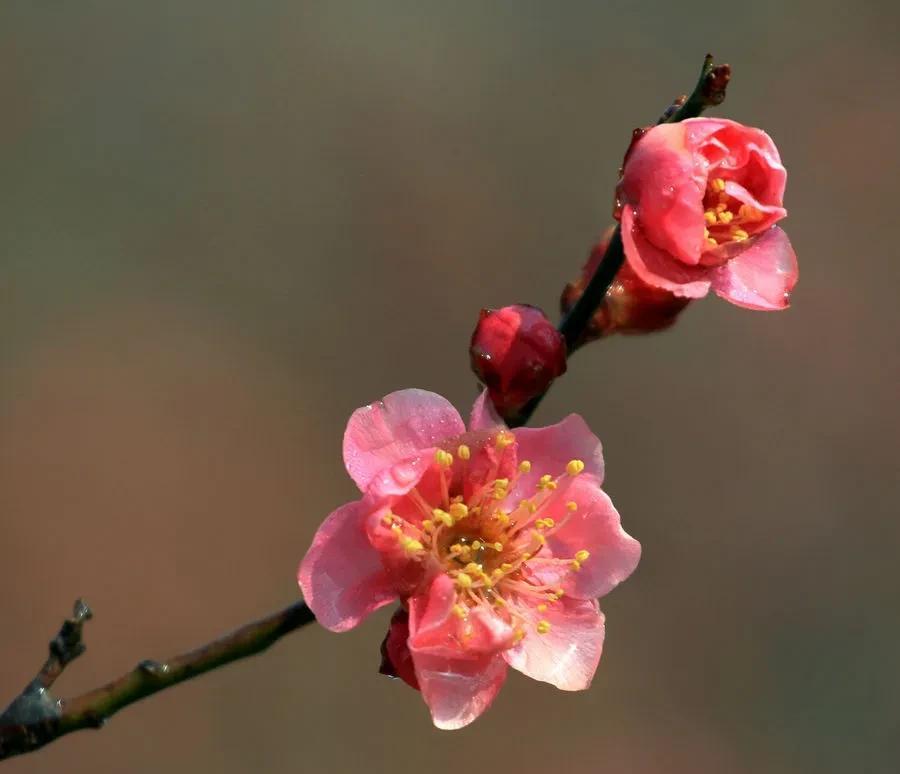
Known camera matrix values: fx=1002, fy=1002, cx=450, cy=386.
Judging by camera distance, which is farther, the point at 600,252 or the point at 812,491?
the point at 812,491

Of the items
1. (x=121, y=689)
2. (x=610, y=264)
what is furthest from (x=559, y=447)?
(x=121, y=689)

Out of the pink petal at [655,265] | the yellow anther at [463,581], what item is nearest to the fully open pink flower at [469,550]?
the yellow anther at [463,581]

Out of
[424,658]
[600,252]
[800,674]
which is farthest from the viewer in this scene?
[800,674]

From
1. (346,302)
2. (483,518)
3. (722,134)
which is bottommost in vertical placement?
(346,302)

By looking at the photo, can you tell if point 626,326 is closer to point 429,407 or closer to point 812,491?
point 429,407

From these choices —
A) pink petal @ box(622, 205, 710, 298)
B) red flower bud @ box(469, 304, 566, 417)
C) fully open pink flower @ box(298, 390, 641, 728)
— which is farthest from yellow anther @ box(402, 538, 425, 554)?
pink petal @ box(622, 205, 710, 298)

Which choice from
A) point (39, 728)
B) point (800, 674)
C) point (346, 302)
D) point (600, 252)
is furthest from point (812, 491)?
point (39, 728)

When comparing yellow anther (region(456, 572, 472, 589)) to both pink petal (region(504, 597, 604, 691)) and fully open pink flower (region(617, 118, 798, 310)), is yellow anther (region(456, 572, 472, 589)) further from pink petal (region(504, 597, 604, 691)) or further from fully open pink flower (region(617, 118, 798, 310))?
fully open pink flower (region(617, 118, 798, 310))
